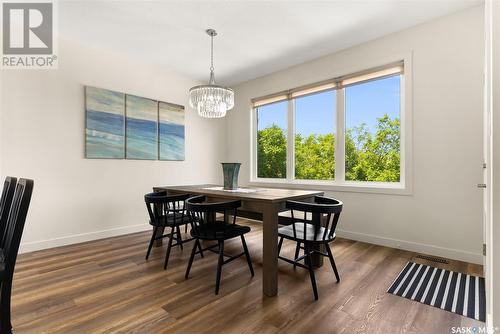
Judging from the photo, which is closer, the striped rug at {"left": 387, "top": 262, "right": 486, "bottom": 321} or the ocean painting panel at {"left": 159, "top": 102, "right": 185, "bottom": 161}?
the striped rug at {"left": 387, "top": 262, "right": 486, "bottom": 321}

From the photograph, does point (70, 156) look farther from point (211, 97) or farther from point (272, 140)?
point (272, 140)

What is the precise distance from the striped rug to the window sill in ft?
3.10

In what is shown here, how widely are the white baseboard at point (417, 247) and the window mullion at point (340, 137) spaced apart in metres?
0.78

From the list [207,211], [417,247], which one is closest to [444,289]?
[417,247]

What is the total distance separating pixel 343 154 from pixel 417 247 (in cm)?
145

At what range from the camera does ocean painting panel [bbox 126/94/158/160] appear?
3.69 metres

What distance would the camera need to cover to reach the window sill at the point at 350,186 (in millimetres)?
3010

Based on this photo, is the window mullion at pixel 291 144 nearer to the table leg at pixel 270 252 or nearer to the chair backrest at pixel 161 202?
the chair backrest at pixel 161 202

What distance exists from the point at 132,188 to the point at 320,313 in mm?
3171

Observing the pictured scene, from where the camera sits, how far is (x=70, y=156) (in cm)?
316

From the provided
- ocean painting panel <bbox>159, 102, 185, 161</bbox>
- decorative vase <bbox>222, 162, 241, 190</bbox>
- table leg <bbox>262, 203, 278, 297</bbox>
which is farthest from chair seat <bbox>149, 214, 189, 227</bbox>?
ocean painting panel <bbox>159, 102, 185, 161</bbox>

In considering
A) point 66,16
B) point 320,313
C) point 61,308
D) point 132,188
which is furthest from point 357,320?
point 66,16

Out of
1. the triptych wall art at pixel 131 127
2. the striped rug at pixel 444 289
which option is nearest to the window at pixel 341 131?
the striped rug at pixel 444 289

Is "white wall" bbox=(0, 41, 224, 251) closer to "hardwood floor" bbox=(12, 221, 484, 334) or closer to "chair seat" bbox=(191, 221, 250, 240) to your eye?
"hardwood floor" bbox=(12, 221, 484, 334)
